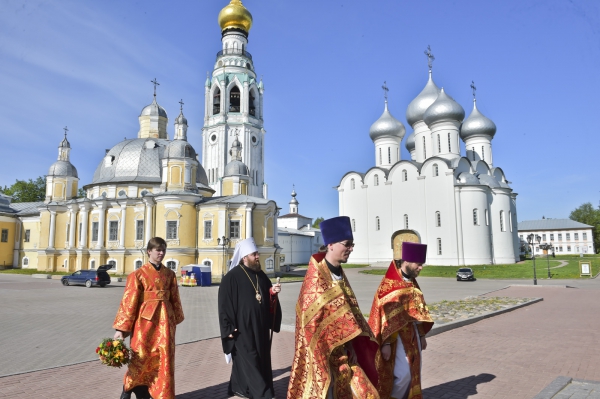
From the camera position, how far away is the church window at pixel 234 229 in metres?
33.2

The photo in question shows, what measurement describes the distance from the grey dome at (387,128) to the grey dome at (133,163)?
24.6 metres

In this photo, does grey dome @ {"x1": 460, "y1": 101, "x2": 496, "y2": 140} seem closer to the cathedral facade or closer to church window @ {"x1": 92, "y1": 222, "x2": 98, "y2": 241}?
the cathedral facade

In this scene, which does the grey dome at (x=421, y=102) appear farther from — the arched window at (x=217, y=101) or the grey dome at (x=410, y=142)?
the arched window at (x=217, y=101)

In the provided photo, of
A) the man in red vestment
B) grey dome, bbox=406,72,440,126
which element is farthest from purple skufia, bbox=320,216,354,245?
grey dome, bbox=406,72,440,126

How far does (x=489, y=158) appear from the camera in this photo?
4925 centimetres

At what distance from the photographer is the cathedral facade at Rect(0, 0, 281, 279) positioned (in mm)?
32844

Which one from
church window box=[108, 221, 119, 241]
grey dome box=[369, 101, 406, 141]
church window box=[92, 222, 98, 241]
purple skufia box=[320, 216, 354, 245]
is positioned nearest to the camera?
purple skufia box=[320, 216, 354, 245]

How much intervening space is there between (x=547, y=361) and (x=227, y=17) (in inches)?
2462

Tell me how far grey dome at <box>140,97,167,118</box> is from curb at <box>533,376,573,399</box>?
43772 mm

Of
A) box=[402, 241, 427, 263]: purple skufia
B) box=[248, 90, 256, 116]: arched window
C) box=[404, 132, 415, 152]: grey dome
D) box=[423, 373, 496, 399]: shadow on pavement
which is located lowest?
box=[423, 373, 496, 399]: shadow on pavement

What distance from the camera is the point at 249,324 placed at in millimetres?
5336

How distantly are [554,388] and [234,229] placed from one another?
94.3ft

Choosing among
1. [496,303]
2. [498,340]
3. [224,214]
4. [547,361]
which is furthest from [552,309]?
[224,214]

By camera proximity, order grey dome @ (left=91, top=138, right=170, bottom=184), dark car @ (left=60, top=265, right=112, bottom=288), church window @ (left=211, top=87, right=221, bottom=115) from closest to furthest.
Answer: dark car @ (left=60, top=265, right=112, bottom=288) < grey dome @ (left=91, top=138, right=170, bottom=184) < church window @ (left=211, top=87, right=221, bottom=115)
